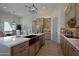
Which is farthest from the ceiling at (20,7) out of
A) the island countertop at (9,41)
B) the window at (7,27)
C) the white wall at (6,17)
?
the island countertop at (9,41)

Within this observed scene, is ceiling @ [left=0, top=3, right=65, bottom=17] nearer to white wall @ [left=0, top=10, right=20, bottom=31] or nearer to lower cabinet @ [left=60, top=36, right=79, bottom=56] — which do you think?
white wall @ [left=0, top=10, right=20, bottom=31]

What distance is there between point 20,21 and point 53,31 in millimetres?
802

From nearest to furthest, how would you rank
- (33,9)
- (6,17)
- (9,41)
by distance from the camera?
(6,17) → (9,41) → (33,9)

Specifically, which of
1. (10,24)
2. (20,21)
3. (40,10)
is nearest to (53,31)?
(40,10)

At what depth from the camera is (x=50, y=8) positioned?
104 inches

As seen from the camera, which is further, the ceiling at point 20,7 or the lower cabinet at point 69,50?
the ceiling at point 20,7

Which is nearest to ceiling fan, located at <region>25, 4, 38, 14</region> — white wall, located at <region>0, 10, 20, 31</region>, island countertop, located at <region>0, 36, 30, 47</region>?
white wall, located at <region>0, 10, 20, 31</region>

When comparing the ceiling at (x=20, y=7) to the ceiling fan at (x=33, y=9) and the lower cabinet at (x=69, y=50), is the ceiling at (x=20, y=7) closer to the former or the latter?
the ceiling fan at (x=33, y=9)

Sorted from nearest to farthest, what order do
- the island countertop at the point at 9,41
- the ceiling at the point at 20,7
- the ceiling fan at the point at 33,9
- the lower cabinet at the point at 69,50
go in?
the lower cabinet at the point at 69,50 < the island countertop at the point at 9,41 < the ceiling at the point at 20,7 < the ceiling fan at the point at 33,9

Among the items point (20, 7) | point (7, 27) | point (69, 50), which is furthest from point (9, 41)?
point (69, 50)

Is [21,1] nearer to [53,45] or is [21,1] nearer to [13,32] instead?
[13,32]

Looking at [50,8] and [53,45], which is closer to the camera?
[50,8]

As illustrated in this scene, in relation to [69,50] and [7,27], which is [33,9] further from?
[69,50]

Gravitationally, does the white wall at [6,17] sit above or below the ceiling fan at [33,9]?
below
